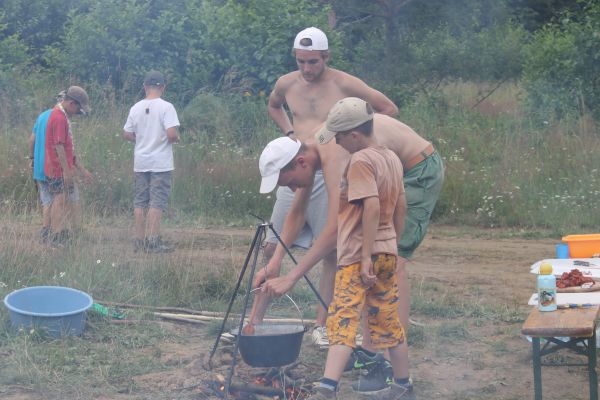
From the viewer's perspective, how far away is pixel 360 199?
14.2 ft

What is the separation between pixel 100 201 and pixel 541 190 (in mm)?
4947

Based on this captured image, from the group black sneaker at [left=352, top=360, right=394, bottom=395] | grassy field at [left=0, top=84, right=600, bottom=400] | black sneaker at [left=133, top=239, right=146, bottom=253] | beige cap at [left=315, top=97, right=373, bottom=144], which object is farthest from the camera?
black sneaker at [left=133, top=239, right=146, bottom=253]

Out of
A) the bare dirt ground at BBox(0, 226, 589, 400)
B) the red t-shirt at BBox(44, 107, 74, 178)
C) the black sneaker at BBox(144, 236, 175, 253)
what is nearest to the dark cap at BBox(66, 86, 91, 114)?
the red t-shirt at BBox(44, 107, 74, 178)

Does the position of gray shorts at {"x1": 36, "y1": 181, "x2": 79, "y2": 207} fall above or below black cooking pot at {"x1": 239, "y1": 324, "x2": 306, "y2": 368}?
above

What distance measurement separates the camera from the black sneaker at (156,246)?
7381 millimetres

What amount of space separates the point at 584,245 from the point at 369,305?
1913 mm

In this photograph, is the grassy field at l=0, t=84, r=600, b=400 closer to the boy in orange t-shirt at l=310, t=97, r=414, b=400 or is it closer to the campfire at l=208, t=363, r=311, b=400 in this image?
the campfire at l=208, t=363, r=311, b=400

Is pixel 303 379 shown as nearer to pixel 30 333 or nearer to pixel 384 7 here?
pixel 30 333

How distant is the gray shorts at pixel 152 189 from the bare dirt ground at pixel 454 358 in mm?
835

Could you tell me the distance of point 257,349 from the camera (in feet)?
15.6

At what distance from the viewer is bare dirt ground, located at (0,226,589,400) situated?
197 inches

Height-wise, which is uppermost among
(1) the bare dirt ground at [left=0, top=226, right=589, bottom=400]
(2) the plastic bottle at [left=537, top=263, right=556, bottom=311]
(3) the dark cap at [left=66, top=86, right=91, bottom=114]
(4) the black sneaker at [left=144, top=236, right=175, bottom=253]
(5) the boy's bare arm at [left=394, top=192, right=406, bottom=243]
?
(3) the dark cap at [left=66, top=86, right=91, bottom=114]

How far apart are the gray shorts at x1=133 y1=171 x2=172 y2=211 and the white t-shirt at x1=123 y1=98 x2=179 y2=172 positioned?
0.07 metres

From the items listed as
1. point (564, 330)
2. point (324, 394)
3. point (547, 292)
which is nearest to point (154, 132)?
point (324, 394)
